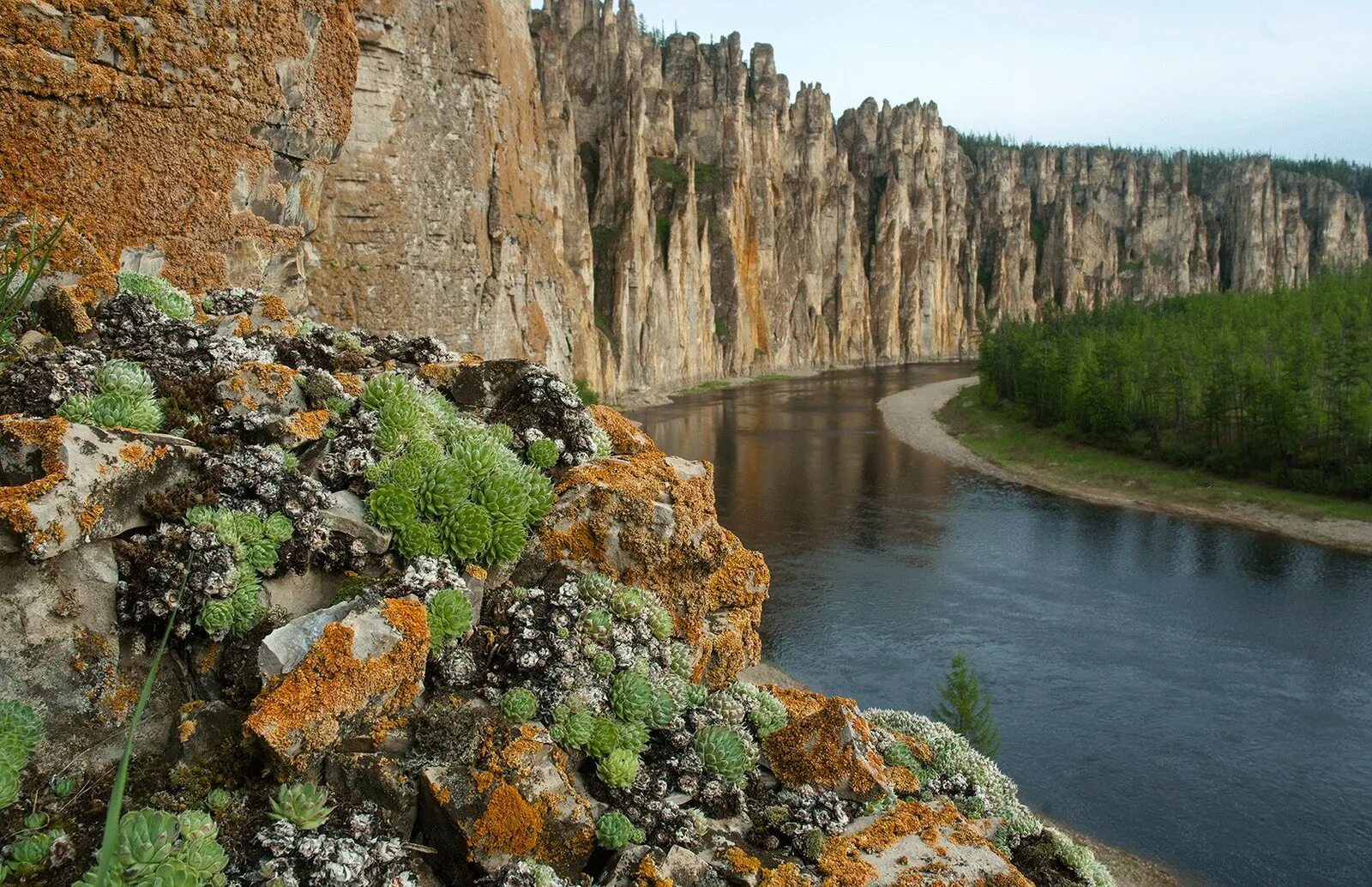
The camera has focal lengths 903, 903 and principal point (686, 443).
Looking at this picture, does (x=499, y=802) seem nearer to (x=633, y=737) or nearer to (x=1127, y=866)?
(x=633, y=737)

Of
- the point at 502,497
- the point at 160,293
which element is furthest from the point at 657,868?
the point at 160,293

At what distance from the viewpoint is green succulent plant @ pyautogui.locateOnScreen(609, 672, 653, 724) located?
6523 millimetres

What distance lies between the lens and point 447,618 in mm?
6238

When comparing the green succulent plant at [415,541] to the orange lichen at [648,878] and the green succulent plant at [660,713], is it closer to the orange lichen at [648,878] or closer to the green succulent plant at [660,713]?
the green succulent plant at [660,713]

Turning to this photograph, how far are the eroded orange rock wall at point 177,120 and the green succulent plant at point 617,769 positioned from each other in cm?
701

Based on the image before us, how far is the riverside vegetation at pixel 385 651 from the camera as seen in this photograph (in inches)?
202

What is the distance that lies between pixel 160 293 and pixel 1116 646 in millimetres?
30713

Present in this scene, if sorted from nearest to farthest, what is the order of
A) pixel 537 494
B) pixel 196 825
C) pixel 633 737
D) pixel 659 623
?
pixel 196 825 < pixel 633 737 < pixel 659 623 < pixel 537 494

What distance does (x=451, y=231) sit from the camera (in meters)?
32.3

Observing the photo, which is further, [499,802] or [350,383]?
[350,383]

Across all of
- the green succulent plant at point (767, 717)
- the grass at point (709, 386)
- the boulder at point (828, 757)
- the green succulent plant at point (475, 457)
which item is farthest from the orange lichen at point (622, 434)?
the grass at point (709, 386)

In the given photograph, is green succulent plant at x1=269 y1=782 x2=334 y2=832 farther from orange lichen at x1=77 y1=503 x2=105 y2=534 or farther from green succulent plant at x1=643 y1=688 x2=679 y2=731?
green succulent plant at x1=643 y1=688 x2=679 y2=731

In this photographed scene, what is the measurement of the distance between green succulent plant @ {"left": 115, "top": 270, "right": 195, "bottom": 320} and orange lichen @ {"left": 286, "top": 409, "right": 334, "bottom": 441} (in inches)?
76.7

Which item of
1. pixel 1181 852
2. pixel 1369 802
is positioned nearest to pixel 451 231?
pixel 1181 852
